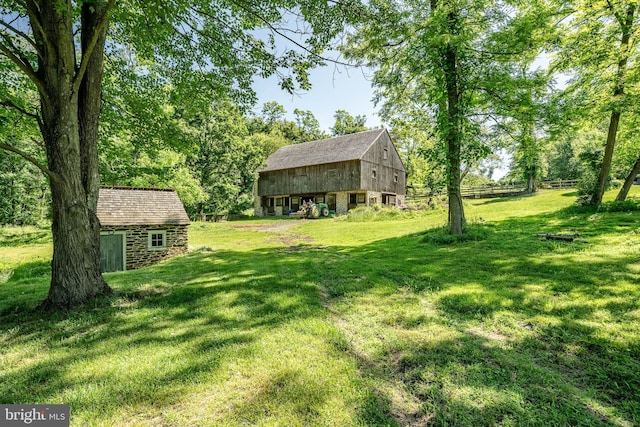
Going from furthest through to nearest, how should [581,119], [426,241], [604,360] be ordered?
[581,119]
[426,241]
[604,360]

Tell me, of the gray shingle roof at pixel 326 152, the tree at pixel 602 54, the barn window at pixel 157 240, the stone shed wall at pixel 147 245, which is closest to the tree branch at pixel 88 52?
the stone shed wall at pixel 147 245

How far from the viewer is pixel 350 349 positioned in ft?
12.3

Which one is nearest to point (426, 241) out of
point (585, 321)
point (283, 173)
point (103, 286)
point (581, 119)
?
point (585, 321)

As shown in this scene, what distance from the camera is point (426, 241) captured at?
11.5 m

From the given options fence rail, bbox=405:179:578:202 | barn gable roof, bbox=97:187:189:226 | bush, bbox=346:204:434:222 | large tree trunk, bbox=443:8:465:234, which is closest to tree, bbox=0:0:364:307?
large tree trunk, bbox=443:8:465:234

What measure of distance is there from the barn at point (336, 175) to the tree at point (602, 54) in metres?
17.8

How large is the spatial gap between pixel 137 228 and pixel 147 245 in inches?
38.3

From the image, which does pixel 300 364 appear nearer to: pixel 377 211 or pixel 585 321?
pixel 585 321

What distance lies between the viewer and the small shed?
13406 millimetres

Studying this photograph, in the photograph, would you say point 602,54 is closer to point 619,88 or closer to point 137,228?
point 619,88

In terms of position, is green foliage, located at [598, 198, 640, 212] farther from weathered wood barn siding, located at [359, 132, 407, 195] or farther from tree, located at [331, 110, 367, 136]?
tree, located at [331, 110, 367, 136]

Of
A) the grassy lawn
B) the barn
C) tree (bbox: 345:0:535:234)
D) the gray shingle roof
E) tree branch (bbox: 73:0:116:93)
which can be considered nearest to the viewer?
the grassy lawn

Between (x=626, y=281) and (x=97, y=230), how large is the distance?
33.3 ft

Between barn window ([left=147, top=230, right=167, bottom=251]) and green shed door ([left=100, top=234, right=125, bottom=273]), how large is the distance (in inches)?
47.0
